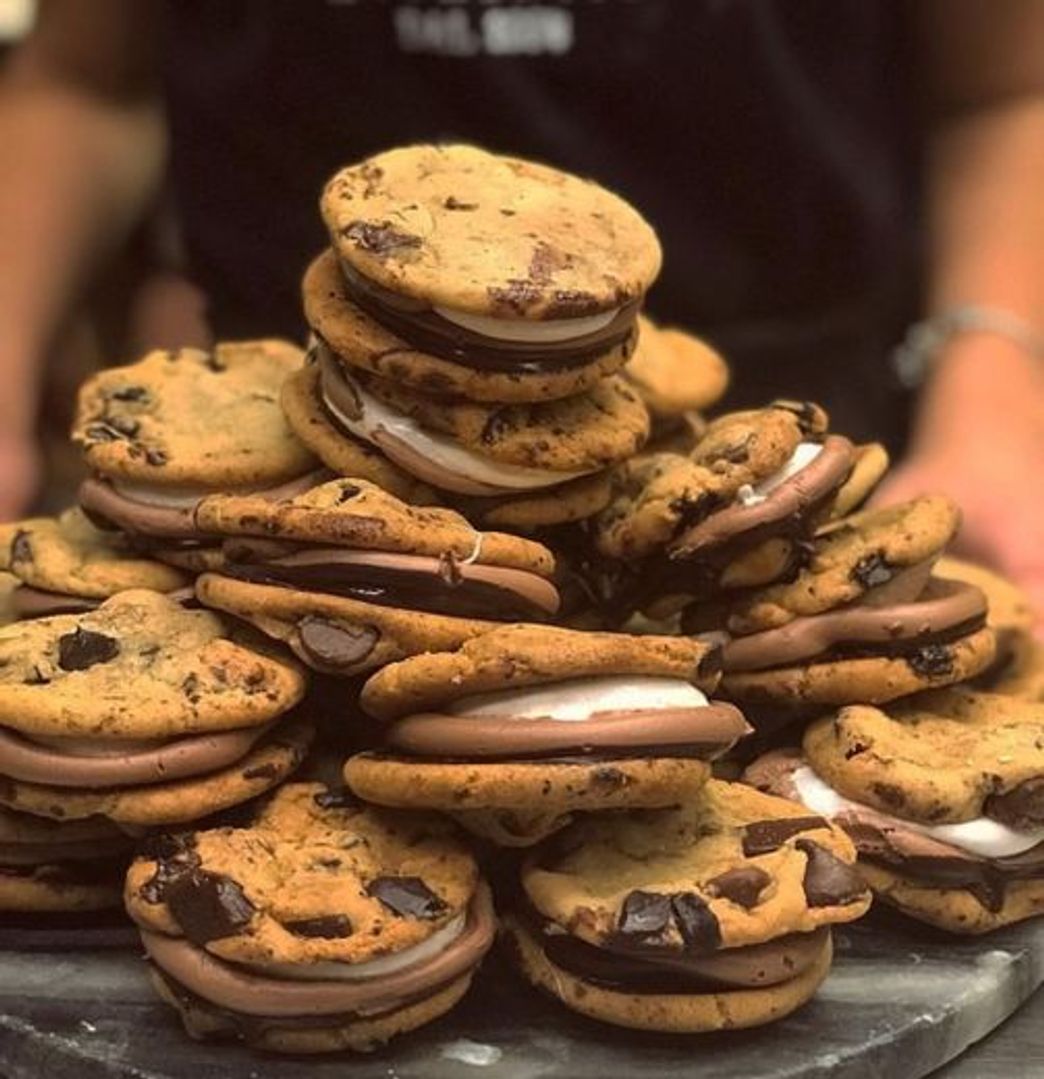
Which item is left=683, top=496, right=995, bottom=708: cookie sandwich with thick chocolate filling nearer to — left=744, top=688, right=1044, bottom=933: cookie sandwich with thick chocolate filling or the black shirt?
left=744, top=688, right=1044, bottom=933: cookie sandwich with thick chocolate filling

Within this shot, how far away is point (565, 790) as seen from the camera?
732mm

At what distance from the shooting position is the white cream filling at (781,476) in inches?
33.9

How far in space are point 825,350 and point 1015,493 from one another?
0.24m

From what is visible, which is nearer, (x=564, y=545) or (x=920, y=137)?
(x=564, y=545)

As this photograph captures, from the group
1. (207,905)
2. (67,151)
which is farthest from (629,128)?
(207,905)

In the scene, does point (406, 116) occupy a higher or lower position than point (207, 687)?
higher

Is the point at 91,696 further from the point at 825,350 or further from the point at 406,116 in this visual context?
the point at 825,350

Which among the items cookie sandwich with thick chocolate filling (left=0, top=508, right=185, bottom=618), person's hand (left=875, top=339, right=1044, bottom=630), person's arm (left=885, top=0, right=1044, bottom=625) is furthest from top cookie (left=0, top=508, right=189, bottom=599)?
person's arm (left=885, top=0, right=1044, bottom=625)

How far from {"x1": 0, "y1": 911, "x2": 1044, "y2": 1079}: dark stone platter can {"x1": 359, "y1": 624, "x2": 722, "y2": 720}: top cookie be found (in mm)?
139

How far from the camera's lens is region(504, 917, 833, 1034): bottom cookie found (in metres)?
0.77

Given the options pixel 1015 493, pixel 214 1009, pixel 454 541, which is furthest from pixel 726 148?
pixel 214 1009

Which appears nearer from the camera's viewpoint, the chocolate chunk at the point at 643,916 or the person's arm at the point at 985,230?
the chocolate chunk at the point at 643,916

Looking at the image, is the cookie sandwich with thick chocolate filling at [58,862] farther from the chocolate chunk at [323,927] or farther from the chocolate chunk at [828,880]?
the chocolate chunk at [828,880]

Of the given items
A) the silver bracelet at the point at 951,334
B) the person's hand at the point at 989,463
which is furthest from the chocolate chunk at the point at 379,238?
the silver bracelet at the point at 951,334
